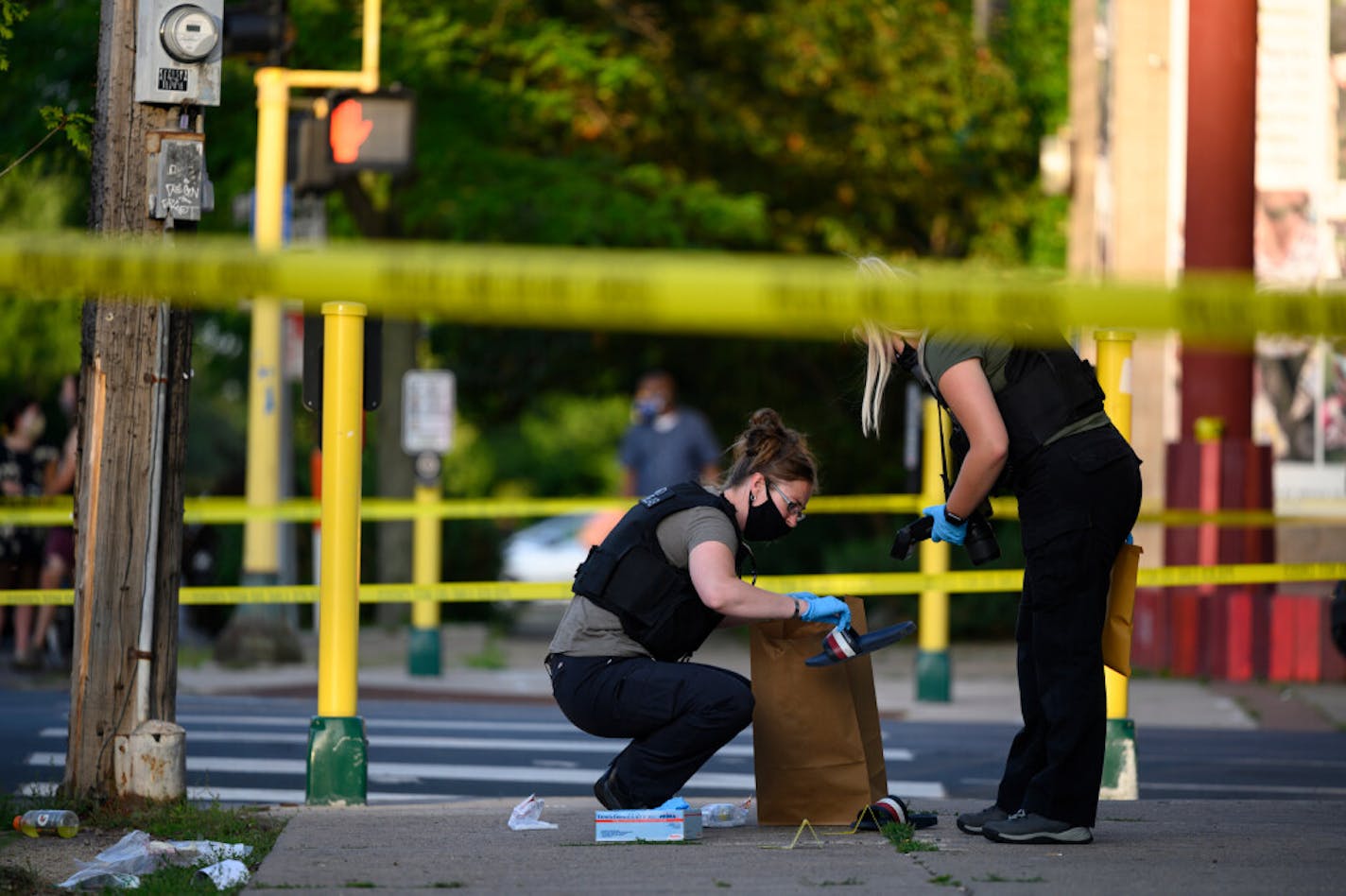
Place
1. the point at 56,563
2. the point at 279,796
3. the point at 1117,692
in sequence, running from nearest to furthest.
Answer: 1. the point at 1117,692
2. the point at 279,796
3. the point at 56,563

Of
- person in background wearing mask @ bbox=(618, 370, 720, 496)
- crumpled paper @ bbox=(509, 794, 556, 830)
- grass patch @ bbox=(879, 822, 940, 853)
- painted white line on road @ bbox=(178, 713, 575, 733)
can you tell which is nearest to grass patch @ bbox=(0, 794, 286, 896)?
crumpled paper @ bbox=(509, 794, 556, 830)

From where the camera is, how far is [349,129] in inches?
478

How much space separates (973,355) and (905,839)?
1273 millimetres

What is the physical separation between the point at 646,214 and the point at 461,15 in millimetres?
2202

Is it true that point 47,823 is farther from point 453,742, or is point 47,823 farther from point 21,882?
point 453,742

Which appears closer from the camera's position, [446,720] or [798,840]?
[798,840]

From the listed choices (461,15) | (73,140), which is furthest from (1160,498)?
(73,140)

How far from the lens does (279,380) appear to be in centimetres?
1359

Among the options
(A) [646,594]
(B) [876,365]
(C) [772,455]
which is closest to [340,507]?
(A) [646,594]

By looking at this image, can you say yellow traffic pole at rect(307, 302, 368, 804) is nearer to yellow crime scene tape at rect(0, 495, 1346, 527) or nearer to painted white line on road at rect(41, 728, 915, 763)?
painted white line on road at rect(41, 728, 915, 763)

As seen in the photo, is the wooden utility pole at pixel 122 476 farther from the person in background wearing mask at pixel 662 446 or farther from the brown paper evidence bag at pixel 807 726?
the person in background wearing mask at pixel 662 446

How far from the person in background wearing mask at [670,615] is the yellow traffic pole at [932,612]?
5367mm

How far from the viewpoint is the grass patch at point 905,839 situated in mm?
5324

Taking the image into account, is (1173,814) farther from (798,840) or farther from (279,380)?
(279,380)
